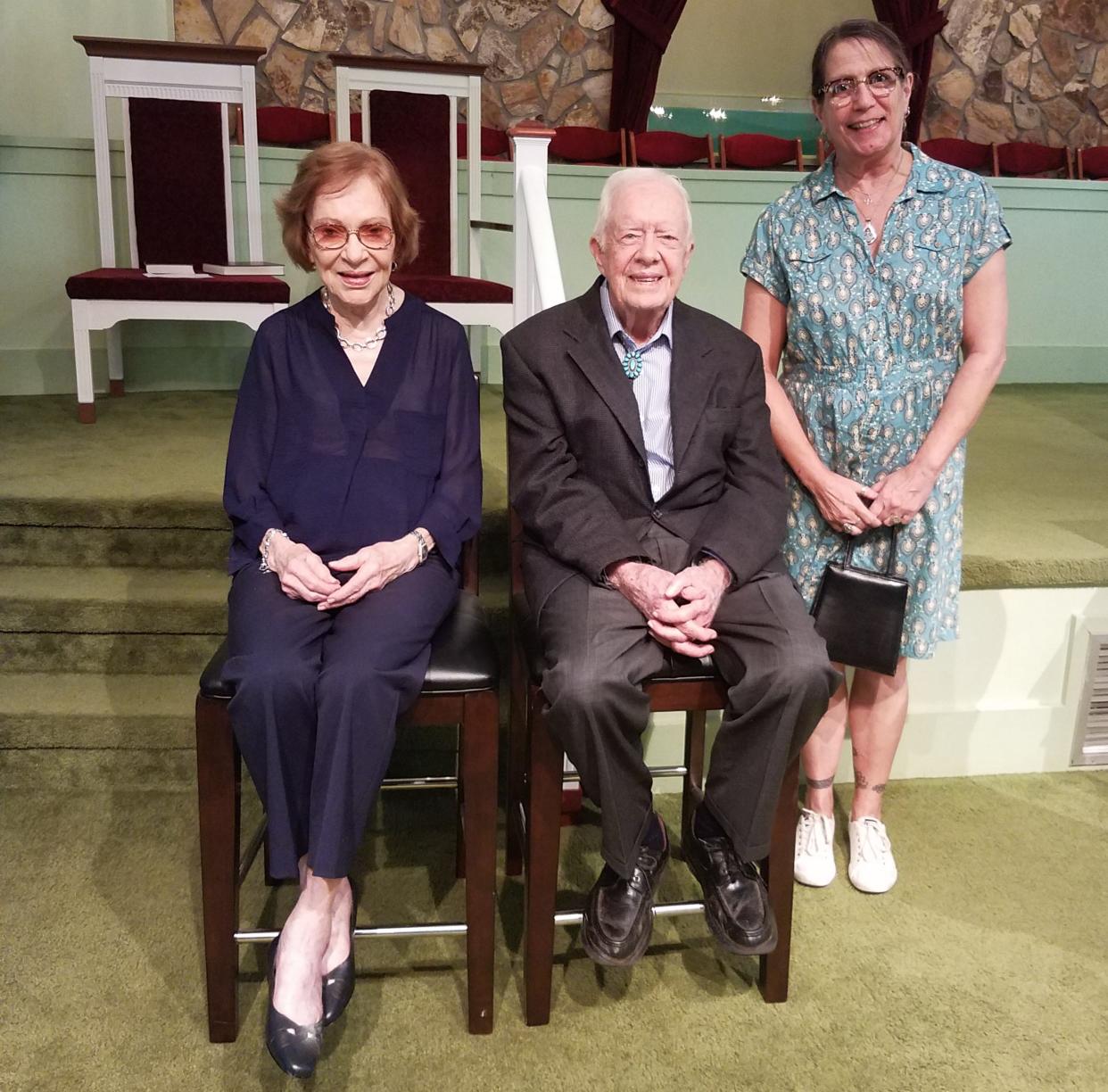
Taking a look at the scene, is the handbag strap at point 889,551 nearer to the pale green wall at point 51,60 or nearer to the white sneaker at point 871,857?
the white sneaker at point 871,857

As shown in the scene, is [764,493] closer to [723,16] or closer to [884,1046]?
[884,1046]

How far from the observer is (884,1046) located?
1.73 m

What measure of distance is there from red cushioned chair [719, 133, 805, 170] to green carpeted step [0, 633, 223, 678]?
4881mm

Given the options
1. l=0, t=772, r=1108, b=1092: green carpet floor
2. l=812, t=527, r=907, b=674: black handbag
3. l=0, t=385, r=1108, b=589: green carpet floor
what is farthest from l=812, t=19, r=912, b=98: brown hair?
l=0, t=772, r=1108, b=1092: green carpet floor

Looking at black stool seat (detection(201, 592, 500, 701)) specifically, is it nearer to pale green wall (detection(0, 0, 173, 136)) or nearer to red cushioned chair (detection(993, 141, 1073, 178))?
pale green wall (detection(0, 0, 173, 136))

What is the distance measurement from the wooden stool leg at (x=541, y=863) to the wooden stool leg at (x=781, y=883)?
0.35 metres

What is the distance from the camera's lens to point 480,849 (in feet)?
5.67

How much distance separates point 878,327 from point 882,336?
0.8 inches

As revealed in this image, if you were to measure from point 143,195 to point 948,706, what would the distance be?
3260 mm

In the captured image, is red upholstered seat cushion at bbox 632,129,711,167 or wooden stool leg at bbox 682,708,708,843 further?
red upholstered seat cushion at bbox 632,129,711,167

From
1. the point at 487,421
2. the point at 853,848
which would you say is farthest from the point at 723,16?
the point at 853,848

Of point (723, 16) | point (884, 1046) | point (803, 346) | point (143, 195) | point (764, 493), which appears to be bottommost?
point (884, 1046)

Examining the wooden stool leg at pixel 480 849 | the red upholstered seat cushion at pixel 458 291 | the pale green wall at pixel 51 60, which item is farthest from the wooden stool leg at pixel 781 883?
the pale green wall at pixel 51 60

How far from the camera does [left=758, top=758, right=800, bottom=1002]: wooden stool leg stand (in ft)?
5.78
